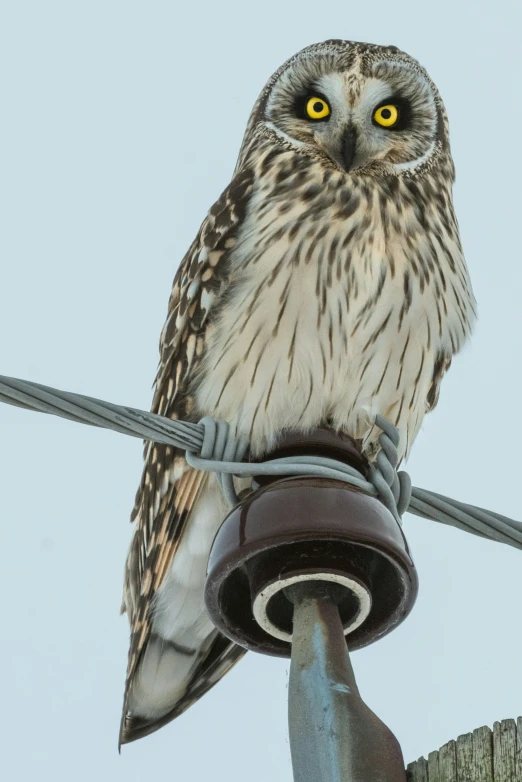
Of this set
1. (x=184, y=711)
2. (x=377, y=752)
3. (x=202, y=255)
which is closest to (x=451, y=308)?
(x=202, y=255)

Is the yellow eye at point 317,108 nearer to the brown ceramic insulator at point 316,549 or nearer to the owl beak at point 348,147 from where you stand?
the owl beak at point 348,147

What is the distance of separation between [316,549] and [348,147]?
2.23m

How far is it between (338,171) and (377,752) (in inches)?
106

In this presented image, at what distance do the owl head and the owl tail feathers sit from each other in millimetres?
1808

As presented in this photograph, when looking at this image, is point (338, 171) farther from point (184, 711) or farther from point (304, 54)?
point (184, 711)

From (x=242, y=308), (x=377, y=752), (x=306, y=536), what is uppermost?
(x=242, y=308)

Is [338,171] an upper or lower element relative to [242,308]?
upper

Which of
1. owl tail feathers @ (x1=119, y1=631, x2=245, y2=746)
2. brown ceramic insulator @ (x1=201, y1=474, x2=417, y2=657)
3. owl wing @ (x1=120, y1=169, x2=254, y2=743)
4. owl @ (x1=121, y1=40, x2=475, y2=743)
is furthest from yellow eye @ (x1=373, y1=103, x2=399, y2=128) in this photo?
brown ceramic insulator @ (x1=201, y1=474, x2=417, y2=657)

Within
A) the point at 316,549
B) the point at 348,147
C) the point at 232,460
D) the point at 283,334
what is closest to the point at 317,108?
the point at 348,147

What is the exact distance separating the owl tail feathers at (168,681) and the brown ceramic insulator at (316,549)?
1.33 metres

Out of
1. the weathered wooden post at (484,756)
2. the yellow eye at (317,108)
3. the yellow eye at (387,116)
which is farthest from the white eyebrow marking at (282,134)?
the weathered wooden post at (484,756)

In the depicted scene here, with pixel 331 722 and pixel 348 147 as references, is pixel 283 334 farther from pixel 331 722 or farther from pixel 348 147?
pixel 331 722

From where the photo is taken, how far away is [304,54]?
202 inches

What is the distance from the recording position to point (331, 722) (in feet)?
7.48
